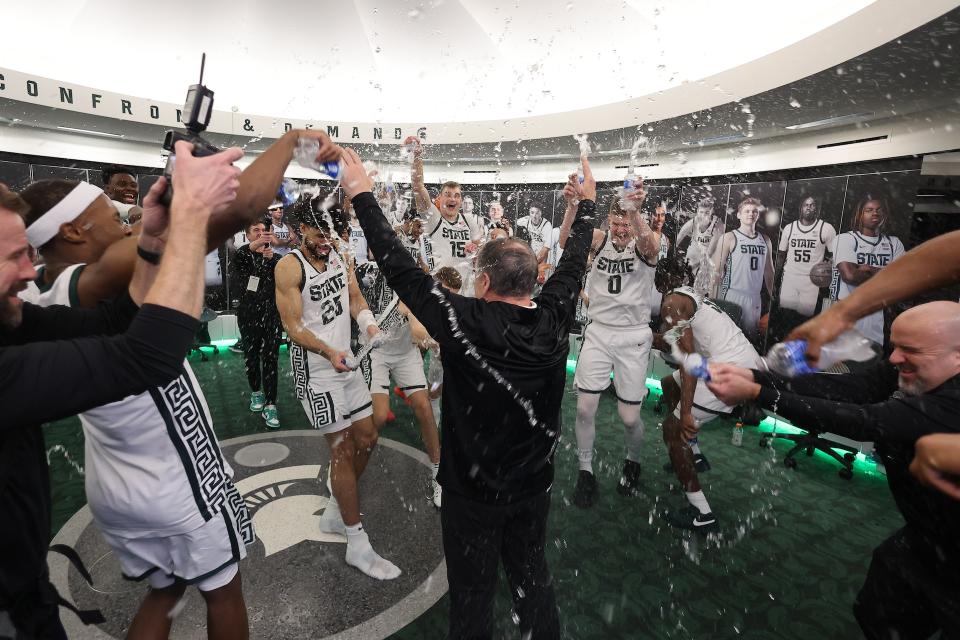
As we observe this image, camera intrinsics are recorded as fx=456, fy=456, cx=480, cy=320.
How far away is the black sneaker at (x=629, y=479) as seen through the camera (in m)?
3.63

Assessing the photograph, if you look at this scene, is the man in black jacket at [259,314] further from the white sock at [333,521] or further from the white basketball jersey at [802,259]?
the white basketball jersey at [802,259]

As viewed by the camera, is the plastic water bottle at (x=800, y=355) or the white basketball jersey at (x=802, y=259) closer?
the plastic water bottle at (x=800, y=355)

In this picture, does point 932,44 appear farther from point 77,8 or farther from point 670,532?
point 77,8

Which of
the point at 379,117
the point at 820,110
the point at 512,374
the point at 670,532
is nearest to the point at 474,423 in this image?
the point at 512,374

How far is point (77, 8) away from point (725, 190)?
439 inches

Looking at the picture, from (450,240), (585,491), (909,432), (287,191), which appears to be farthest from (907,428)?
(450,240)

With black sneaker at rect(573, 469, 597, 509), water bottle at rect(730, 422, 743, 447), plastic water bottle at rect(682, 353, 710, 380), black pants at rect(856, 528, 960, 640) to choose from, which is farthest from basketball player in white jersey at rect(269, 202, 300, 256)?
black pants at rect(856, 528, 960, 640)

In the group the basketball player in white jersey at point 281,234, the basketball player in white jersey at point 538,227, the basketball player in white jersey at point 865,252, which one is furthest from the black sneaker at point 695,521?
the basketball player in white jersey at point 538,227

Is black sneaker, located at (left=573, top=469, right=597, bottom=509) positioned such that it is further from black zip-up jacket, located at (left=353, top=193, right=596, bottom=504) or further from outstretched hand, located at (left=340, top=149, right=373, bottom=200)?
outstretched hand, located at (left=340, top=149, right=373, bottom=200)

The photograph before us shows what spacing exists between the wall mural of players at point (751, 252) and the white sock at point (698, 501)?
3.78 meters

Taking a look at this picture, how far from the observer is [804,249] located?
5.58m

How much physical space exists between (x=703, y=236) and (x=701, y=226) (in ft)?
0.55

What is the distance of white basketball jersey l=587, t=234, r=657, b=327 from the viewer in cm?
382

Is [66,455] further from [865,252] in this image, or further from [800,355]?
[865,252]
